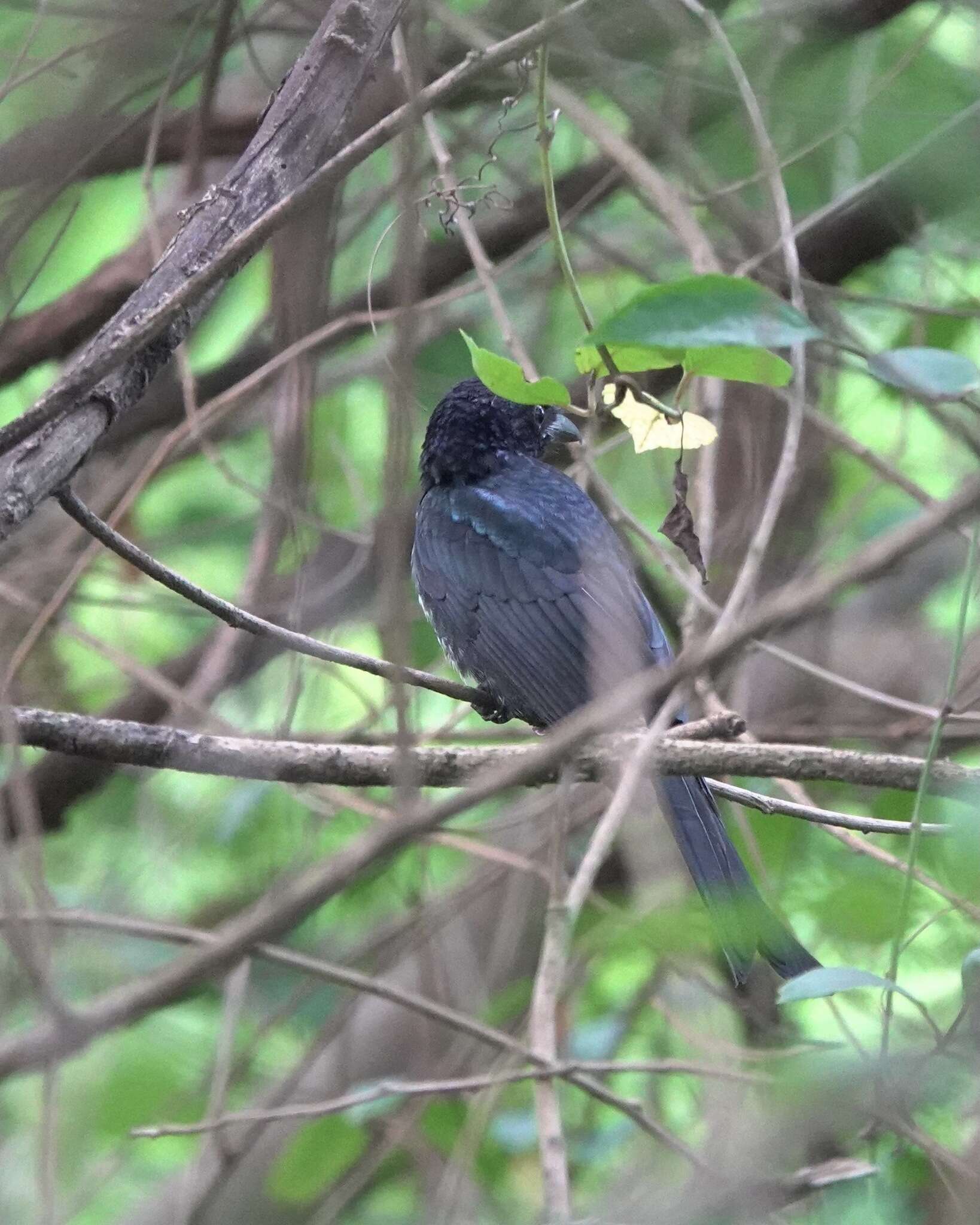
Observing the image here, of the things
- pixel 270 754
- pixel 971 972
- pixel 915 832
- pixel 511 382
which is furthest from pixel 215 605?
pixel 971 972

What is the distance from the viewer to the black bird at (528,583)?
3150 mm

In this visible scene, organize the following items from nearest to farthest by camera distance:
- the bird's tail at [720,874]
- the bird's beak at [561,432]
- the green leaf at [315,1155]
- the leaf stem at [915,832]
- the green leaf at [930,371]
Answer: the green leaf at [930,371]
the leaf stem at [915,832]
the bird's tail at [720,874]
the green leaf at [315,1155]
the bird's beak at [561,432]

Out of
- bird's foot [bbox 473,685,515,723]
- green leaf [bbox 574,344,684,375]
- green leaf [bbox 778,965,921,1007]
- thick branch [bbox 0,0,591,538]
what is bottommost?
bird's foot [bbox 473,685,515,723]

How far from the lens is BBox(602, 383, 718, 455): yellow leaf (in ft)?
7.86

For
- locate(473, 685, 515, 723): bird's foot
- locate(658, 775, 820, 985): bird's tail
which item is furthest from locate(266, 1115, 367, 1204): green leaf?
locate(658, 775, 820, 985): bird's tail

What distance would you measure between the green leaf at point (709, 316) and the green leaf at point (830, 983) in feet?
2.40

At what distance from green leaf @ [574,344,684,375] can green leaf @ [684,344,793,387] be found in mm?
36

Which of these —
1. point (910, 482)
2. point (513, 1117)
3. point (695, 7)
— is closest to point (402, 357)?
point (695, 7)

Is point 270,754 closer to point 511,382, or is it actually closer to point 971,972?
point 511,382

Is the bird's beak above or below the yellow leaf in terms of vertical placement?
below

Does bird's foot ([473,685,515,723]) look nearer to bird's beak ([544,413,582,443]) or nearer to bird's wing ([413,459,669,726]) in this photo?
bird's wing ([413,459,669,726])

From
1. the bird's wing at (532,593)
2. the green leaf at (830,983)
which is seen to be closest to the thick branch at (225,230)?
the green leaf at (830,983)

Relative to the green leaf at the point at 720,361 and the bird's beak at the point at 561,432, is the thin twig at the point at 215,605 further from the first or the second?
the bird's beak at the point at 561,432

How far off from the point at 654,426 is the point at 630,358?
0.33m
